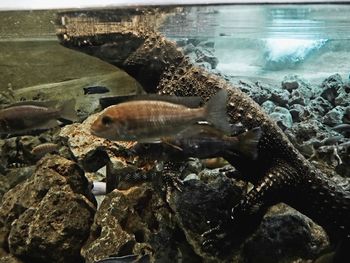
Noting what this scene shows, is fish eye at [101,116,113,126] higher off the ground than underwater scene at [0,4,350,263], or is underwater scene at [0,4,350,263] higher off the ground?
fish eye at [101,116,113,126]

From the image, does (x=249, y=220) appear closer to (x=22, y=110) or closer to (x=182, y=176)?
(x=182, y=176)

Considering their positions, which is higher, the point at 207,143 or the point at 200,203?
the point at 207,143

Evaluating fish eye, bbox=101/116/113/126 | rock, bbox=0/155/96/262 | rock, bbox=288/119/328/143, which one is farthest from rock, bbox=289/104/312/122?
fish eye, bbox=101/116/113/126

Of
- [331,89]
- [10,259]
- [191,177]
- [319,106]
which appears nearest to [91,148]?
[191,177]

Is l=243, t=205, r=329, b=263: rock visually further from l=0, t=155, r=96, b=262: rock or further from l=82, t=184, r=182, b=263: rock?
l=0, t=155, r=96, b=262: rock

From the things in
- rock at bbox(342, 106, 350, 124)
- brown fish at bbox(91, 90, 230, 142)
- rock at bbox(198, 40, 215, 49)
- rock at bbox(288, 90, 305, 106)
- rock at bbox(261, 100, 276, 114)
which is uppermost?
brown fish at bbox(91, 90, 230, 142)

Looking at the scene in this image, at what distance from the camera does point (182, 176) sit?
466 centimetres

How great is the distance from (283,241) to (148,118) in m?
1.98

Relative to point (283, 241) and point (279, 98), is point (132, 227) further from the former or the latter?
point (279, 98)

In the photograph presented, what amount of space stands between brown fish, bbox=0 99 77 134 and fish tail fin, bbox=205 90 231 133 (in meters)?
1.45

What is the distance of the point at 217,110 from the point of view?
304 cm

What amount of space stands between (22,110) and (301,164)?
9.09ft

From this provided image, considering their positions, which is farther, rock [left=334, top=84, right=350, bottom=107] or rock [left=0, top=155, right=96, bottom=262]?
rock [left=334, top=84, right=350, bottom=107]

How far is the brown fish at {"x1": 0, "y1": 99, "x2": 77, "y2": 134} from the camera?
3.82 meters
